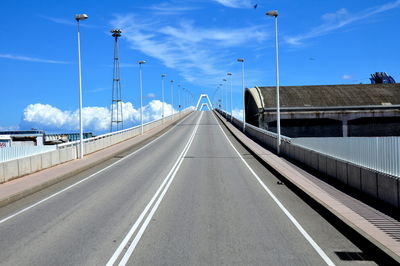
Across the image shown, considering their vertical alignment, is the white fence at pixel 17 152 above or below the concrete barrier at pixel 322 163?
above

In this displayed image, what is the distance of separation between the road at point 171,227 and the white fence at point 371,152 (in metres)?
2.16

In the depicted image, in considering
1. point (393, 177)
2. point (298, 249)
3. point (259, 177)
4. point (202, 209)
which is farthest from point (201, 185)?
point (298, 249)

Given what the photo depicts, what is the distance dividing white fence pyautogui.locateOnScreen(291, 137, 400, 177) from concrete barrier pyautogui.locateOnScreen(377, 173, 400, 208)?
0.65 feet

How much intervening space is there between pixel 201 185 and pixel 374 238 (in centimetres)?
889

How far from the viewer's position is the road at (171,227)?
7016mm

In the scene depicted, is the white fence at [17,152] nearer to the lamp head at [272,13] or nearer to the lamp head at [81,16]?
the lamp head at [81,16]

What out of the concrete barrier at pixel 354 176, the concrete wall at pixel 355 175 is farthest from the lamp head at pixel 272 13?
the concrete barrier at pixel 354 176

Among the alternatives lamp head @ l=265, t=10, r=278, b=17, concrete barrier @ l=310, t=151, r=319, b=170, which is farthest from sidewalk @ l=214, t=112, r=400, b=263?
lamp head @ l=265, t=10, r=278, b=17

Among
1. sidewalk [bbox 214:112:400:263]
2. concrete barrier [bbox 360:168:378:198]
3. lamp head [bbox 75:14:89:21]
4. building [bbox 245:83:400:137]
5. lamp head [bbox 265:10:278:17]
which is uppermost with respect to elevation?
lamp head [bbox 265:10:278:17]

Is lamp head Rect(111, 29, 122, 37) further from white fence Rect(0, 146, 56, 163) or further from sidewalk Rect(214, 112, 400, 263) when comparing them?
sidewalk Rect(214, 112, 400, 263)

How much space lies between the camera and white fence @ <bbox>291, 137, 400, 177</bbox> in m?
10.4

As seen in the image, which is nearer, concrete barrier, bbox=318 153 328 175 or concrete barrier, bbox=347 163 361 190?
concrete barrier, bbox=347 163 361 190

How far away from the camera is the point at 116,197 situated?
13.3 meters

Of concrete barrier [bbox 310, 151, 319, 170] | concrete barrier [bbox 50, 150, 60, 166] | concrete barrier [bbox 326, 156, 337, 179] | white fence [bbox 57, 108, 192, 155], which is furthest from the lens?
white fence [bbox 57, 108, 192, 155]
